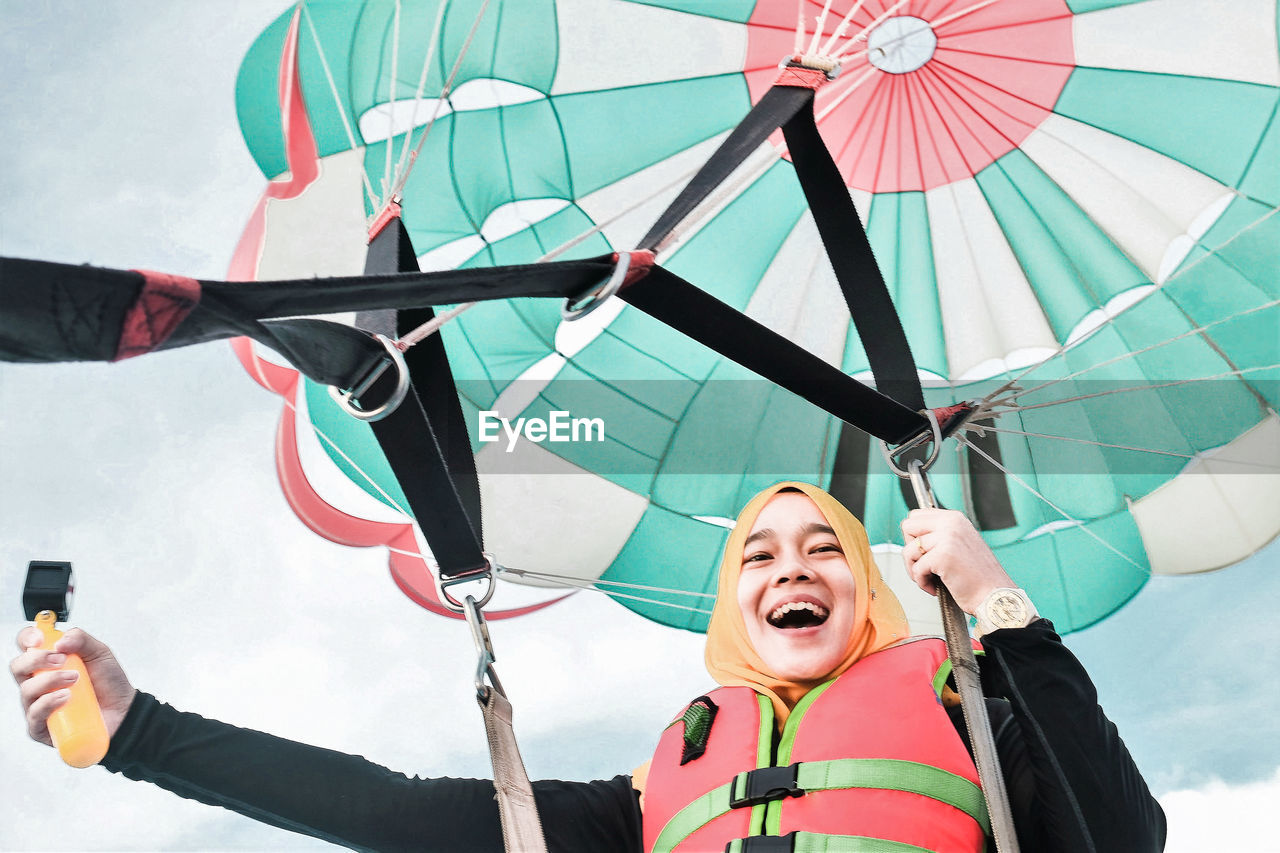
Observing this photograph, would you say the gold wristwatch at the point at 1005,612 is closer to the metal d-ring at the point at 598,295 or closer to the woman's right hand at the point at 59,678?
the metal d-ring at the point at 598,295

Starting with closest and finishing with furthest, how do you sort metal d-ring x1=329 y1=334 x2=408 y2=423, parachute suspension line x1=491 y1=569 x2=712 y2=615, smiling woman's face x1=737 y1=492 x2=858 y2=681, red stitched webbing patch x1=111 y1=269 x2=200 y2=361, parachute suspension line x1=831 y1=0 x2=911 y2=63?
red stitched webbing patch x1=111 y1=269 x2=200 y2=361
metal d-ring x1=329 y1=334 x2=408 y2=423
smiling woman's face x1=737 y1=492 x2=858 y2=681
parachute suspension line x1=831 y1=0 x2=911 y2=63
parachute suspension line x1=491 y1=569 x2=712 y2=615

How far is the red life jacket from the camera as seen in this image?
191cm

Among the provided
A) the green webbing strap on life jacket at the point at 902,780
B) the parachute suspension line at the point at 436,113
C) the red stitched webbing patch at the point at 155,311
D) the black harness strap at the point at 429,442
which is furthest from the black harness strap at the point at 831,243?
the red stitched webbing patch at the point at 155,311

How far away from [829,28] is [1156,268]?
5.15 ft

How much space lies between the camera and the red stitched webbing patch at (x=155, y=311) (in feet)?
4.10

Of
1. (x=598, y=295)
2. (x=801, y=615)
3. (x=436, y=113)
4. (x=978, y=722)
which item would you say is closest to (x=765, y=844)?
(x=978, y=722)

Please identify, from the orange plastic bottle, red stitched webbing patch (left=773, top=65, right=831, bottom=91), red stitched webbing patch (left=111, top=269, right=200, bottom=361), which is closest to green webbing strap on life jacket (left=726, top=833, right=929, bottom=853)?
the orange plastic bottle

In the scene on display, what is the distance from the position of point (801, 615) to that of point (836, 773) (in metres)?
0.40

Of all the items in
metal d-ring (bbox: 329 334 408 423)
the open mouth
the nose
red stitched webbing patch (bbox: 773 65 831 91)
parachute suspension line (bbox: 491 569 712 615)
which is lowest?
metal d-ring (bbox: 329 334 408 423)

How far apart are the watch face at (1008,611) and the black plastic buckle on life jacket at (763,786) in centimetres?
44

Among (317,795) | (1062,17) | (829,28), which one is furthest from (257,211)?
(1062,17)

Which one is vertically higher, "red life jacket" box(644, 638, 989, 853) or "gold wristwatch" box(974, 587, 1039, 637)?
"gold wristwatch" box(974, 587, 1039, 637)

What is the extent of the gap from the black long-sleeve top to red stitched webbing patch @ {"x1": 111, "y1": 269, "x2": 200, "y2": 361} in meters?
0.89

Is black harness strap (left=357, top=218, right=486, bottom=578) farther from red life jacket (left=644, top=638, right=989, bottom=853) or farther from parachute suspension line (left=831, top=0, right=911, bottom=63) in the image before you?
parachute suspension line (left=831, top=0, right=911, bottom=63)
